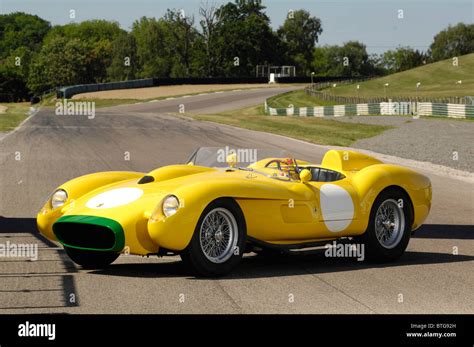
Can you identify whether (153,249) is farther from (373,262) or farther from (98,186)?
(373,262)

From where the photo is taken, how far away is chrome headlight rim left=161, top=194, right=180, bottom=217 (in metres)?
8.32

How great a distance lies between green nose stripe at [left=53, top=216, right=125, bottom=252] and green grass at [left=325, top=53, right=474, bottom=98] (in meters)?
89.3

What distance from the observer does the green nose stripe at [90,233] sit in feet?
27.4

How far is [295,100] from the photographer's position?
8538cm

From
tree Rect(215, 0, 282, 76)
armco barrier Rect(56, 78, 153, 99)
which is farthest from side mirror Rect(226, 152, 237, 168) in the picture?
tree Rect(215, 0, 282, 76)

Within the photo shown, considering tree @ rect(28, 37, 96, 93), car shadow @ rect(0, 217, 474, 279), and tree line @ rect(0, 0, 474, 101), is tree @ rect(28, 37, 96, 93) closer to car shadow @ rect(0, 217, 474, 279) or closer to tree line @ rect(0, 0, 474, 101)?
tree line @ rect(0, 0, 474, 101)

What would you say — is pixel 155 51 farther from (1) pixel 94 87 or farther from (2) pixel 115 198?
(2) pixel 115 198

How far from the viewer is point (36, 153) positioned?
84.7 feet

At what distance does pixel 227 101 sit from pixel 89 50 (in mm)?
87386

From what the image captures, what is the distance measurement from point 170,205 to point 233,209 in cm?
70

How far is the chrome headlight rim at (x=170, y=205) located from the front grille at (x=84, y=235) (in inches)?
21.5

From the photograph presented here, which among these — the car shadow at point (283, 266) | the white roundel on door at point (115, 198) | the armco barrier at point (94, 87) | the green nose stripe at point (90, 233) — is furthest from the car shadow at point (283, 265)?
the armco barrier at point (94, 87)

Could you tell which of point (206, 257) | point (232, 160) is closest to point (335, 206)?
point (232, 160)
